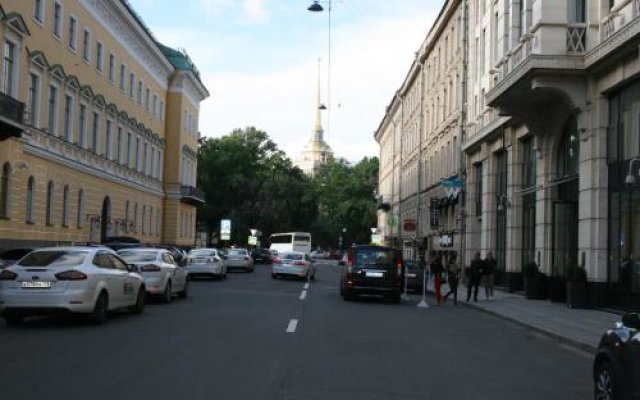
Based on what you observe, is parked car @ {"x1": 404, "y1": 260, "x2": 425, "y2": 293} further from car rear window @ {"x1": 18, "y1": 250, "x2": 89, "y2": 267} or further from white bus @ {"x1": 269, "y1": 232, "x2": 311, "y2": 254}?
white bus @ {"x1": 269, "y1": 232, "x2": 311, "y2": 254}

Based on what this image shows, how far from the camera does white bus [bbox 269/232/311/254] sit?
3063 inches

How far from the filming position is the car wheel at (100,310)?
1588 cm

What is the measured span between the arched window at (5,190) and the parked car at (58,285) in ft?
59.0

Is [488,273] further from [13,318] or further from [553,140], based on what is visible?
[13,318]

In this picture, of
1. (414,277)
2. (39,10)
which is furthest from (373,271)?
(39,10)

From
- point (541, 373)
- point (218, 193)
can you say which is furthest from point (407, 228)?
point (218, 193)

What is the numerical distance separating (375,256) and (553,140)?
7433 mm

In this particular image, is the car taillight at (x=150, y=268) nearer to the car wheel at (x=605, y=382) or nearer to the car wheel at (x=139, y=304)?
the car wheel at (x=139, y=304)

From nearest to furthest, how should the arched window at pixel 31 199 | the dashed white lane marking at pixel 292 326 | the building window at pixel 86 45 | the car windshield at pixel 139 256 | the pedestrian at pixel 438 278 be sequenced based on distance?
the dashed white lane marking at pixel 292 326 → the car windshield at pixel 139 256 → the pedestrian at pixel 438 278 → the arched window at pixel 31 199 → the building window at pixel 86 45

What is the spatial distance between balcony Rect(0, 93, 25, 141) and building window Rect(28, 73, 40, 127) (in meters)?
4.61

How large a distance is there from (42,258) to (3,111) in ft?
51.8

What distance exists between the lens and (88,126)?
45344 mm

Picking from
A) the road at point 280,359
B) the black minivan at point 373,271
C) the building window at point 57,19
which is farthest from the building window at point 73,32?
the road at point 280,359

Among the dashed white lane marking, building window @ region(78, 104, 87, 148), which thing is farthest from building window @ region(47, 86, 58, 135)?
the dashed white lane marking
